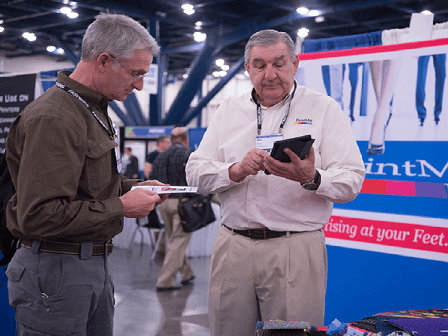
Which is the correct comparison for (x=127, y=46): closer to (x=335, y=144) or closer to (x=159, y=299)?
(x=335, y=144)

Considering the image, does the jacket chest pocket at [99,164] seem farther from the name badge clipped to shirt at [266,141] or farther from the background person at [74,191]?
the name badge clipped to shirt at [266,141]

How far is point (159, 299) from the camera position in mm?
4461

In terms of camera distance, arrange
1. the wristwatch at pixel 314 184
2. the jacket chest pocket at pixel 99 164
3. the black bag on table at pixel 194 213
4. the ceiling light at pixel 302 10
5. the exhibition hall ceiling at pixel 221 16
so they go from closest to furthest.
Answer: the jacket chest pocket at pixel 99 164 → the wristwatch at pixel 314 184 → the black bag on table at pixel 194 213 → the ceiling light at pixel 302 10 → the exhibition hall ceiling at pixel 221 16

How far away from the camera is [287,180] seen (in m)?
1.74

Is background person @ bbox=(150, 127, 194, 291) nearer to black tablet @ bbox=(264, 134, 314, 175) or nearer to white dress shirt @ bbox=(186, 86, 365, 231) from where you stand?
white dress shirt @ bbox=(186, 86, 365, 231)

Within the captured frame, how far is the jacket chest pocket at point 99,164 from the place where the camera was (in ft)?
4.34

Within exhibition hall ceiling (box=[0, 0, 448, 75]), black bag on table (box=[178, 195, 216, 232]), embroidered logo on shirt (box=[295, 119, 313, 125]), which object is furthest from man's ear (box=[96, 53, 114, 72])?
exhibition hall ceiling (box=[0, 0, 448, 75])

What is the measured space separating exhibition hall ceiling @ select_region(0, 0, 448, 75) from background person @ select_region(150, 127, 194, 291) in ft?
20.9

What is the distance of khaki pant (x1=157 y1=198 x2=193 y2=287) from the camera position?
4.82 meters

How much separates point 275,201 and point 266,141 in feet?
0.76

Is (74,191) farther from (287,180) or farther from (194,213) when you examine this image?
(194,213)

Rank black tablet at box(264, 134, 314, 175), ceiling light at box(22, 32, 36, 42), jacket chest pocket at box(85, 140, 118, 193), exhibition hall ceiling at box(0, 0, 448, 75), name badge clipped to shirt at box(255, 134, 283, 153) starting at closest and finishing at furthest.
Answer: jacket chest pocket at box(85, 140, 118, 193), black tablet at box(264, 134, 314, 175), name badge clipped to shirt at box(255, 134, 283, 153), exhibition hall ceiling at box(0, 0, 448, 75), ceiling light at box(22, 32, 36, 42)

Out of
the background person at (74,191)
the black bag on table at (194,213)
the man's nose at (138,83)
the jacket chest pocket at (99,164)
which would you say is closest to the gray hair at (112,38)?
the background person at (74,191)

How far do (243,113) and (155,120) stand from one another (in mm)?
12034
